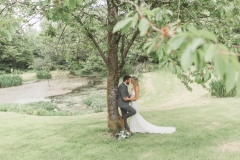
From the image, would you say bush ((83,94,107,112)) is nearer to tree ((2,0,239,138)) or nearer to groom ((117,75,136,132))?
groom ((117,75,136,132))

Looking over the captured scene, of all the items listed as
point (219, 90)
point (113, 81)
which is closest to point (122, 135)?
point (113, 81)

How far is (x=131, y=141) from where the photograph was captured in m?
6.39

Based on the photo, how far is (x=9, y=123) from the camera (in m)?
9.19

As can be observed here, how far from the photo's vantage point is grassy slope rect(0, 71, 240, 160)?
219 inches

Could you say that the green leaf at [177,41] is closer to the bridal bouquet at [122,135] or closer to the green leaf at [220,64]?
the green leaf at [220,64]

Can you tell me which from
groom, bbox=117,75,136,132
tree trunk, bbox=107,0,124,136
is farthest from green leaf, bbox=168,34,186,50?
groom, bbox=117,75,136,132

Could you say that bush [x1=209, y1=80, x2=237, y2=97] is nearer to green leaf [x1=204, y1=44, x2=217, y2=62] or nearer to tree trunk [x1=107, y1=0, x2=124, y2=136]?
tree trunk [x1=107, y1=0, x2=124, y2=136]

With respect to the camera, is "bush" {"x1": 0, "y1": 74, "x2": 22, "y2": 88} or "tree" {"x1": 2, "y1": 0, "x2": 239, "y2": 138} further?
"bush" {"x1": 0, "y1": 74, "x2": 22, "y2": 88}

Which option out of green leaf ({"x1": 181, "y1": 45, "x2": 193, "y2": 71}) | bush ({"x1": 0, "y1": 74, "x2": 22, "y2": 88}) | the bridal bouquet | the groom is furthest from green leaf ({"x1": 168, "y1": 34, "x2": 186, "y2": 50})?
bush ({"x1": 0, "y1": 74, "x2": 22, "y2": 88})

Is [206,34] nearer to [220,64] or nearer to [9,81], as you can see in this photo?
[220,64]

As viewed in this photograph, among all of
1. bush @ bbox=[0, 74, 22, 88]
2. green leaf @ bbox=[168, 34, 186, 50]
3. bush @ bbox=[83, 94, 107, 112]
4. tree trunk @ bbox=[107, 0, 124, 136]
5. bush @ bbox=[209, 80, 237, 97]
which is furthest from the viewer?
bush @ bbox=[0, 74, 22, 88]

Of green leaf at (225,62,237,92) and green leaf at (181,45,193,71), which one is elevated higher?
green leaf at (181,45,193,71)

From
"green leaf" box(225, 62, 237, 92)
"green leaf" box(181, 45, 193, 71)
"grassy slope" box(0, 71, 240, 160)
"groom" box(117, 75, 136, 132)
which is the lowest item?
"grassy slope" box(0, 71, 240, 160)

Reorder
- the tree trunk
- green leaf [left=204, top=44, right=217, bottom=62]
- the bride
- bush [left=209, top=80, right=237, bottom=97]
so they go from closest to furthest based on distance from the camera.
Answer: green leaf [left=204, top=44, right=217, bottom=62], the tree trunk, the bride, bush [left=209, top=80, right=237, bottom=97]
